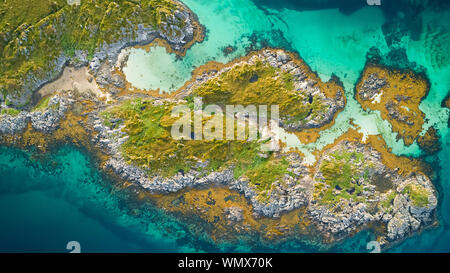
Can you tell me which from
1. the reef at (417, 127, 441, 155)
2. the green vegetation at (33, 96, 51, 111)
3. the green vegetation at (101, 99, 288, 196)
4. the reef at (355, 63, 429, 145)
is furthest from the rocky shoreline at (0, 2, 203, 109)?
the reef at (417, 127, 441, 155)

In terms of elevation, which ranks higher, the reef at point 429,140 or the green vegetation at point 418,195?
the reef at point 429,140

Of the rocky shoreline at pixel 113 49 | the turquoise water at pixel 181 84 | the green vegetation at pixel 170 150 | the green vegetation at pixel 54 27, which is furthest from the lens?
the turquoise water at pixel 181 84

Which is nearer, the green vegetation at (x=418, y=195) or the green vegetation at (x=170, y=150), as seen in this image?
the green vegetation at (x=170, y=150)

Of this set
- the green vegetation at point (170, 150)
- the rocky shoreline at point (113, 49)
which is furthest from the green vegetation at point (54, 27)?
the green vegetation at point (170, 150)

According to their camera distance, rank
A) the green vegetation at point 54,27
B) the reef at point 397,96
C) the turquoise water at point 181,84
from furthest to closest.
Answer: the reef at point 397,96 < the turquoise water at point 181,84 < the green vegetation at point 54,27

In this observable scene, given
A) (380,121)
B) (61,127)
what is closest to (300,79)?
(380,121)

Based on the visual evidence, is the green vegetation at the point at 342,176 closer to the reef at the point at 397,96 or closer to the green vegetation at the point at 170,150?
the green vegetation at the point at 170,150

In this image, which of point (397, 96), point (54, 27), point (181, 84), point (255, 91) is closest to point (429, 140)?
point (397, 96)

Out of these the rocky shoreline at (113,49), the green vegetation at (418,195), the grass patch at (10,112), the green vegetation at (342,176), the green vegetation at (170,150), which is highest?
the rocky shoreline at (113,49)
